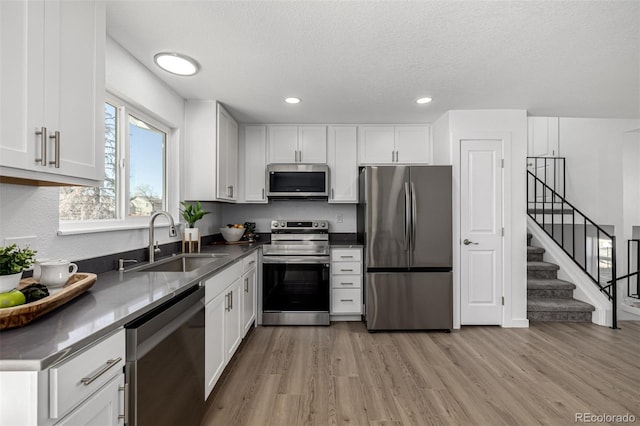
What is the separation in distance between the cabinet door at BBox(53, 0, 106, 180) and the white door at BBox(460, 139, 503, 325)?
10.5 feet

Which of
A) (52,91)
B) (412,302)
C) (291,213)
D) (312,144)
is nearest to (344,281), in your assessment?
(412,302)

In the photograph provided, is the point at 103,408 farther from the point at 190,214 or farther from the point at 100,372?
the point at 190,214

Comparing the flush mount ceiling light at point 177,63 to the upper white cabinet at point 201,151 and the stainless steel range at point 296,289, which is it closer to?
the upper white cabinet at point 201,151

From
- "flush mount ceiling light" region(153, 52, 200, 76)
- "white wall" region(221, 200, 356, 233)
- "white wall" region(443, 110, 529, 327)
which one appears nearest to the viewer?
"flush mount ceiling light" region(153, 52, 200, 76)

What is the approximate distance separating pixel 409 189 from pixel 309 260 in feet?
4.28

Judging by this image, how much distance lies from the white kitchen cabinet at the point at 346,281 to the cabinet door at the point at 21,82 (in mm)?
2747

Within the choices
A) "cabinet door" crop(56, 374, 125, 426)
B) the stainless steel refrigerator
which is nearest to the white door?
the stainless steel refrigerator

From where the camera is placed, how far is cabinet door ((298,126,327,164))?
3.84 m

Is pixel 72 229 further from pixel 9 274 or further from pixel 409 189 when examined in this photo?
pixel 409 189

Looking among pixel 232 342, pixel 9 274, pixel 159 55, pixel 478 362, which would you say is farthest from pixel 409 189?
pixel 9 274

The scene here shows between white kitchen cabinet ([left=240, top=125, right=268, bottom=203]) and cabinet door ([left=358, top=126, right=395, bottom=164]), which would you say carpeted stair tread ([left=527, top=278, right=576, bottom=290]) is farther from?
white kitchen cabinet ([left=240, top=125, right=268, bottom=203])

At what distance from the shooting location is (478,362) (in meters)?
2.54

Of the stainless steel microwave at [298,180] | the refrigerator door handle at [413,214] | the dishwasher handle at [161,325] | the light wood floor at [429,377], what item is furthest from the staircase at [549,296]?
the dishwasher handle at [161,325]

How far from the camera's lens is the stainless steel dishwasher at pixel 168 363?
110cm
